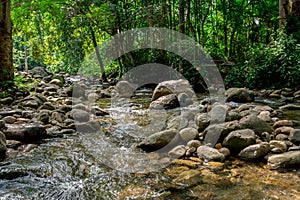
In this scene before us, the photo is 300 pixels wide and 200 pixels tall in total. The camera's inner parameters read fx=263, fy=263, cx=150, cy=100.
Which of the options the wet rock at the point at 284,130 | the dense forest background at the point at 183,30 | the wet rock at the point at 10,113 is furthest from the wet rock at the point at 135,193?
the dense forest background at the point at 183,30

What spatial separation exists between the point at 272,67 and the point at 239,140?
20.9ft

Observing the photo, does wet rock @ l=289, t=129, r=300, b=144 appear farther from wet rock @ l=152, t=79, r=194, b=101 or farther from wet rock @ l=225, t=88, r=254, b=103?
wet rock @ l=152, t=79, r=194, b=101

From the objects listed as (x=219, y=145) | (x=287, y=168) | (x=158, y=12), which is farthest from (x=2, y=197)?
(x=158, y=12)

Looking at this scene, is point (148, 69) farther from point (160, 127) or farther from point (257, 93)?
point (160, 127)

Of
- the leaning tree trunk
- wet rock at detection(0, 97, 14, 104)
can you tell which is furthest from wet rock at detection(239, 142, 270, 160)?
the leaning tree trunk

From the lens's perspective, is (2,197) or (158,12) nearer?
(2,197)

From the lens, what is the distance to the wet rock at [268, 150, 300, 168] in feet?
9.12

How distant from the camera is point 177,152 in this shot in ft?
10.7

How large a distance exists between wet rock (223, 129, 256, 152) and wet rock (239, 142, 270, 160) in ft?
0.32

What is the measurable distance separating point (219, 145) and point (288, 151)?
0.80 m

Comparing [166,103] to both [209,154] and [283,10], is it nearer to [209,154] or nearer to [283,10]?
[209,154]

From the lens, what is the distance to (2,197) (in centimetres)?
223

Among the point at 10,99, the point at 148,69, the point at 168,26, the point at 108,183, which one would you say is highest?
the point at 168,26

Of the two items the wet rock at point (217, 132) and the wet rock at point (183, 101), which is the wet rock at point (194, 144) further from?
the wet rock at point (183, 101)
